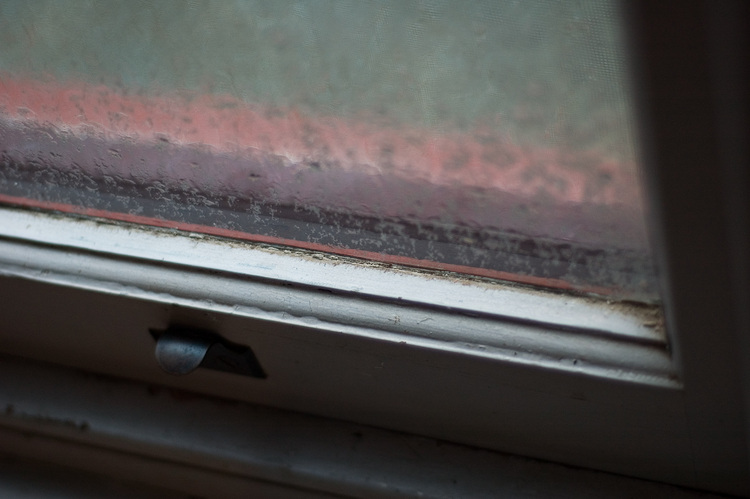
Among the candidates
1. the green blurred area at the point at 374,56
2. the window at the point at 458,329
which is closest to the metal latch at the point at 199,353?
the window at the point at 458,329

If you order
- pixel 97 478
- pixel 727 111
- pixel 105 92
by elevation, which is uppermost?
pixel 105 92

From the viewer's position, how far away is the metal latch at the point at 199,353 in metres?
0.49

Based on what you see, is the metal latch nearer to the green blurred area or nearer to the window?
the window

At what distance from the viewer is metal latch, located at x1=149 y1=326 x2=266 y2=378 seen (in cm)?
49

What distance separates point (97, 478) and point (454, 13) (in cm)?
49

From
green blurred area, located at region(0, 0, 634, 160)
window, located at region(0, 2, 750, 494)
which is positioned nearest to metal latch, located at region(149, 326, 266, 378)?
window, located at region(0, 2, 750, 494)

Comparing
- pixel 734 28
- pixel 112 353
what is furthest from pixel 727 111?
pixel 112 353

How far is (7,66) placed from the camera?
0.46m

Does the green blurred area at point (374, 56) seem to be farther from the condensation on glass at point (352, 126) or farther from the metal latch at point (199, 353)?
the metal latch at point (199, 353)

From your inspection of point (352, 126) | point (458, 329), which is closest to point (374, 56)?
point (352, 126)

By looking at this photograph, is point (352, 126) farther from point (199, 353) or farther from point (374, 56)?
point (199, 353)

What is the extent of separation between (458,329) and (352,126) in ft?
0.46

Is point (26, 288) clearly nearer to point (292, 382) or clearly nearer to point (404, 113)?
point (292, 382)

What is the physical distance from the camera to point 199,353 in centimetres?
50
